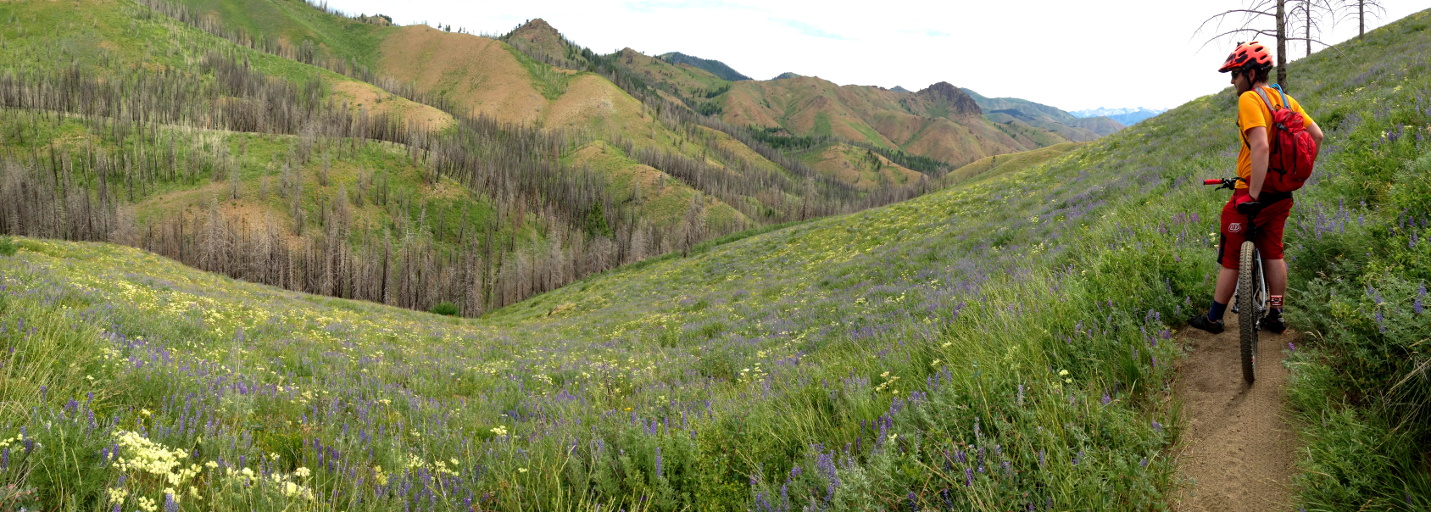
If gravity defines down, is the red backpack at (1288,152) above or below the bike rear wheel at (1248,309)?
above

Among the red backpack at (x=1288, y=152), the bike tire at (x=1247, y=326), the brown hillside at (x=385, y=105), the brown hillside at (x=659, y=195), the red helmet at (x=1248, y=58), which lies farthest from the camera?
the brown hillside at (x=385, y=105)

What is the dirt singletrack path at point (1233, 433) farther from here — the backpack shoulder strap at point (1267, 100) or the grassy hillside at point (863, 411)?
the backpack shoulder strap at point (1267, 100)

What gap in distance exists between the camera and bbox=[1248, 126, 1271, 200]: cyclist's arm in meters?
4.54

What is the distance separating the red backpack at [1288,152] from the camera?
453cm

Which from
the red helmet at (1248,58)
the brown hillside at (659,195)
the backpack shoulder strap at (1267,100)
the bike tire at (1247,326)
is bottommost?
the bike tire at (1247,326)

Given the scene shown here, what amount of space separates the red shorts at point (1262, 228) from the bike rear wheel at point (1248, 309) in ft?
0.48

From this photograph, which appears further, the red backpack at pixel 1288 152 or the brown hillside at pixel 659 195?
the brown hillside at pixel 659 195

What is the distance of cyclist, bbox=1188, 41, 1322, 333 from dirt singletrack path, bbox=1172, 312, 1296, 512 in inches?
12.0

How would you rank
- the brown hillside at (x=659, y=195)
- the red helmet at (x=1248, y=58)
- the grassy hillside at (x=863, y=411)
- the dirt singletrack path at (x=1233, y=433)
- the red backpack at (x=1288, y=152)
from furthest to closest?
1. the brown hillside at (x=659, y=195)
2. the red helmet at (x=1248, y=58)
3. the red backpack at (x=1288, y=152)
4. the dirt singletrack path at (x=1233, y=433)
5. the grassy hillside at (x=863, y=411)

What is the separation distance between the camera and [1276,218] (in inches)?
186

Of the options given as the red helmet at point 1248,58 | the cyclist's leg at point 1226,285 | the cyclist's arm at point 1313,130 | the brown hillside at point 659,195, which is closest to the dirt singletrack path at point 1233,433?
the cyclist's leg at point 1226,285

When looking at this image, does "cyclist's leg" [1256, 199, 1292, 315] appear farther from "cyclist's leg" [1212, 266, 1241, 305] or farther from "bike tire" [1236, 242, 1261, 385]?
"bike tire" [1236, 242, 1261, 385]

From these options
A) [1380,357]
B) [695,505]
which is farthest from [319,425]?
[1380,357]

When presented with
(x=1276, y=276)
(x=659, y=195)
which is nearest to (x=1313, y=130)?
(x=1276, y=276)
